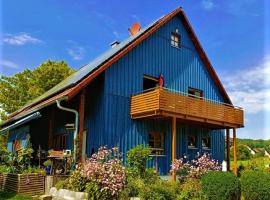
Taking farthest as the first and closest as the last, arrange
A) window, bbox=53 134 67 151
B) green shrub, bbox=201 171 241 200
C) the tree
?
the tree < window, bbox=53 134 67 151 < green shrub, bbox=201 171 241 200

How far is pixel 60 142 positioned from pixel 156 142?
239 inches

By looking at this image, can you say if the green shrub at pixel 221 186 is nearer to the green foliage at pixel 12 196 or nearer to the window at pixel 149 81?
the green foliage at pixel 12 196

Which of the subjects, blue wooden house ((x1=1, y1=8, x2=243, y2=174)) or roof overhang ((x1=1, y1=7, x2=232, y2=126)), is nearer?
roof overhang ((x1=1, y1=7, x2=232, y2=126))

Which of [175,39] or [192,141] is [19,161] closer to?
[192,141]

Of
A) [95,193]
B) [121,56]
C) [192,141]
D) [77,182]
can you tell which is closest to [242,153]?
[192,141]

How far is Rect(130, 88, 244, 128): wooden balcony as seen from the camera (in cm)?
1864

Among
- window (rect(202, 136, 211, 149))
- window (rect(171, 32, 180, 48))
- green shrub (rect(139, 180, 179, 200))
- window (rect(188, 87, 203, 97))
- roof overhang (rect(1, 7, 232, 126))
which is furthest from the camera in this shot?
window (rect(202, 136, 211, 149))

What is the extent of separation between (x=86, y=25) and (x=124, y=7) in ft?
7.55

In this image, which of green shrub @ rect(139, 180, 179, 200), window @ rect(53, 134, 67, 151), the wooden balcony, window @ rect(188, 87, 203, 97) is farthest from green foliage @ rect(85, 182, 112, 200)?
window @ rect(188, 87, 203, 97)

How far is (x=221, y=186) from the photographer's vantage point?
13.4m

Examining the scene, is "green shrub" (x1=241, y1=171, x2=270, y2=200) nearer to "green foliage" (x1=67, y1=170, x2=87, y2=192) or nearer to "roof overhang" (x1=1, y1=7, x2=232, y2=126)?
"green foliage" (x1=67, y1=170, x2=87, y2=192)

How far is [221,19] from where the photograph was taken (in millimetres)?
17906

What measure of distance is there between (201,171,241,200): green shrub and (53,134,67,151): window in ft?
36.4

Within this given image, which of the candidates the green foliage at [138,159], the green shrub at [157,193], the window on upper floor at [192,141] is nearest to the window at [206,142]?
the window on upper floor at [192,141]
